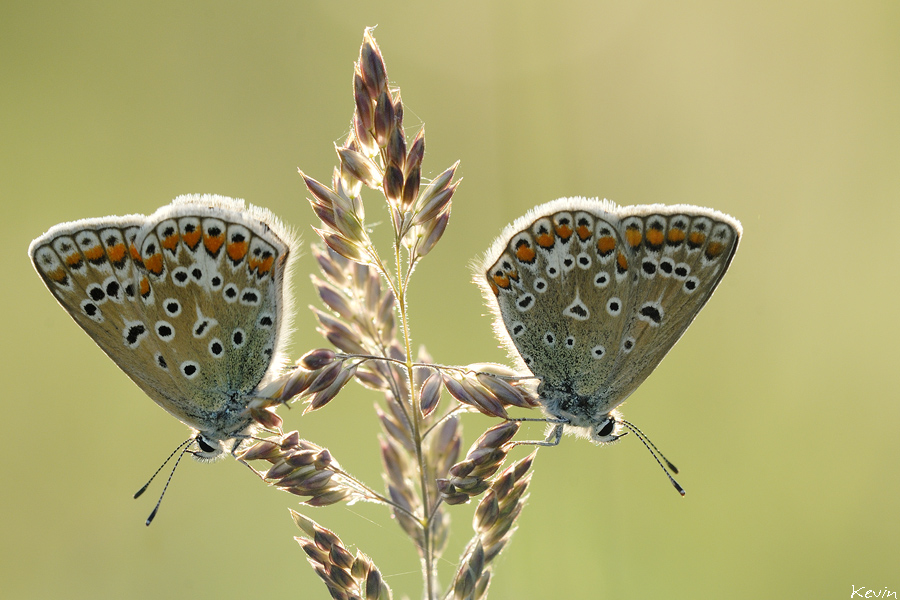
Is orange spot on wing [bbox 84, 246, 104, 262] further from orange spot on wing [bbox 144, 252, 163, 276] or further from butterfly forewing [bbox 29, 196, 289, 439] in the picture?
orange spot on wing [bbox 144, 252, 163, 276]

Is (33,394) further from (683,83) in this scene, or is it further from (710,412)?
(683,83)

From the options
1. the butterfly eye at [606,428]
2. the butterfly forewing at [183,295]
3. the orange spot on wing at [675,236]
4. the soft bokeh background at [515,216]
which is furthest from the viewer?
the soft bokeh background at [515,216]

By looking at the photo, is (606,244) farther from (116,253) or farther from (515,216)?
(515,216)

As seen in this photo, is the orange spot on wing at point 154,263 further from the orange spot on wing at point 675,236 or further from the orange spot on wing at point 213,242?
the orange spot on wing at point 675,236

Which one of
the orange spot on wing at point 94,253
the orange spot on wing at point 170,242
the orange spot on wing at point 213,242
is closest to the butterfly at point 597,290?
the orange spot on wing at point 213,242

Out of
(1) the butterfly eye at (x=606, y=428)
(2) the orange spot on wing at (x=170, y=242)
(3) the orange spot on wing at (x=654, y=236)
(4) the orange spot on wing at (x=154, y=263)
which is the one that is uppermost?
(2) the orange spot on wing at (x=170, y=242)

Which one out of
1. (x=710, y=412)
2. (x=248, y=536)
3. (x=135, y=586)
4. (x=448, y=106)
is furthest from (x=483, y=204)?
(x=135, y=586)

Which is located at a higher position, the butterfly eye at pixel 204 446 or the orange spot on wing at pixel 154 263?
the orange spot on wing at pixel 154 263
